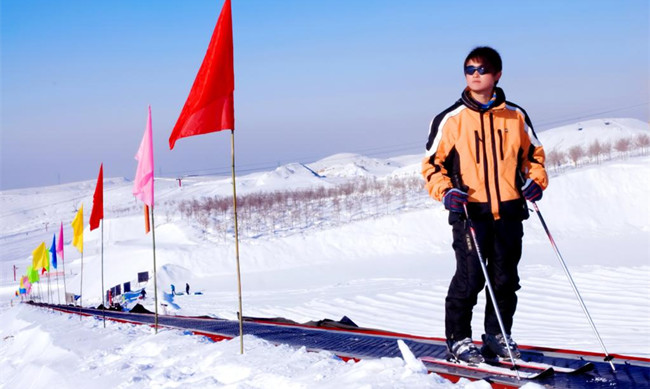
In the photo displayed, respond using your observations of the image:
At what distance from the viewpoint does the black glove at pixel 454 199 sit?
352 centimetres

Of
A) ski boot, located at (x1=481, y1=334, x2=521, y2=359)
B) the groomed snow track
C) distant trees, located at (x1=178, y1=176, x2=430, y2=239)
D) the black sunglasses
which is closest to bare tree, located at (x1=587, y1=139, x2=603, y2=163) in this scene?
distant trees, located at (x1=178, y1=176, x2=430, y2=239)

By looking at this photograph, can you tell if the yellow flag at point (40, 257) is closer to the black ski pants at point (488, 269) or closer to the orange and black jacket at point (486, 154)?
the black ski pants at point (488, 269)

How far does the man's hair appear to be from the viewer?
361 cm

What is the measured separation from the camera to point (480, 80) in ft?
11.8

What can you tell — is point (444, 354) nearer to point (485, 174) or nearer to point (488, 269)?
point (488, 269)

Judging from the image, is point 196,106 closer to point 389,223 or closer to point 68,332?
point 68,332

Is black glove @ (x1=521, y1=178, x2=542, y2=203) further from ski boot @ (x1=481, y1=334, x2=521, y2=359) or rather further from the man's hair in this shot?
ski boot @ (x1=481, y1=334, x2=521, y2=359)

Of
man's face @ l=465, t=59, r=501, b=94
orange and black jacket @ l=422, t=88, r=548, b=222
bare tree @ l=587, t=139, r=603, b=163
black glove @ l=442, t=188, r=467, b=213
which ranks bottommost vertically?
black glove @ l=442, t=188, r=467, b=213

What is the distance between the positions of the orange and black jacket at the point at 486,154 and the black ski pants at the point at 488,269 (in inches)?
3.4

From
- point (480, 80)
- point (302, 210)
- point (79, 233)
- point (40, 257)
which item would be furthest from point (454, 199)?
point (302, 210)

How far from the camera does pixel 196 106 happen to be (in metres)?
5.53

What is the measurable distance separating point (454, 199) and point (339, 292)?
21114mm

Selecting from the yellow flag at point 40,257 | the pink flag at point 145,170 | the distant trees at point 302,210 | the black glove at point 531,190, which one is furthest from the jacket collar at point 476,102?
the distant trees at point 302,210

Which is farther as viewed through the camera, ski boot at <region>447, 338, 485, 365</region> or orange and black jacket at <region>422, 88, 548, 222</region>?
ski boot at <region>447, 338, 485, 365</region>
